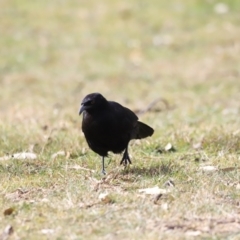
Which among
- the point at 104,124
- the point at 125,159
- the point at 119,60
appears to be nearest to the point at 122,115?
the point at 104,124

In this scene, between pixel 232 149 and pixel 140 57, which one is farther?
pixel 140 57

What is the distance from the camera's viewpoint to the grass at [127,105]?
4344 millimetres

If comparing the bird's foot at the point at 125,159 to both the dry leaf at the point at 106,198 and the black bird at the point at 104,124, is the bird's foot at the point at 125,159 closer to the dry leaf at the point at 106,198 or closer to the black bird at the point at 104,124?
the black bird at the point at 104,124

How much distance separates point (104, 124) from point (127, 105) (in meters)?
5.25

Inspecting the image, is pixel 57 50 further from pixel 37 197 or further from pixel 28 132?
pixel 37 197

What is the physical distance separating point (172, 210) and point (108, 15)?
12.9 m

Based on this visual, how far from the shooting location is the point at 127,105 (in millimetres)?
10688

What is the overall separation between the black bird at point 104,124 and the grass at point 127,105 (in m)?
0.23

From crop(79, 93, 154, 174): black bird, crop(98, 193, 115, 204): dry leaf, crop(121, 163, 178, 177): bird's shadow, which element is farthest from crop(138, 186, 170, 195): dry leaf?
crop(79, 93, 154, 174): black bird

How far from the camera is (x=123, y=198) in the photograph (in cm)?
469

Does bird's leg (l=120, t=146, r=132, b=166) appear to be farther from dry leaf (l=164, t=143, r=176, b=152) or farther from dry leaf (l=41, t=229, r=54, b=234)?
dry leaf (l=41, t=229, r=54, b=234)

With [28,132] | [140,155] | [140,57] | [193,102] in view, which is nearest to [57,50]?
[140,57]

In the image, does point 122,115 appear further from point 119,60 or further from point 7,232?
point 119,60

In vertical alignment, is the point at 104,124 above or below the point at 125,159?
above
